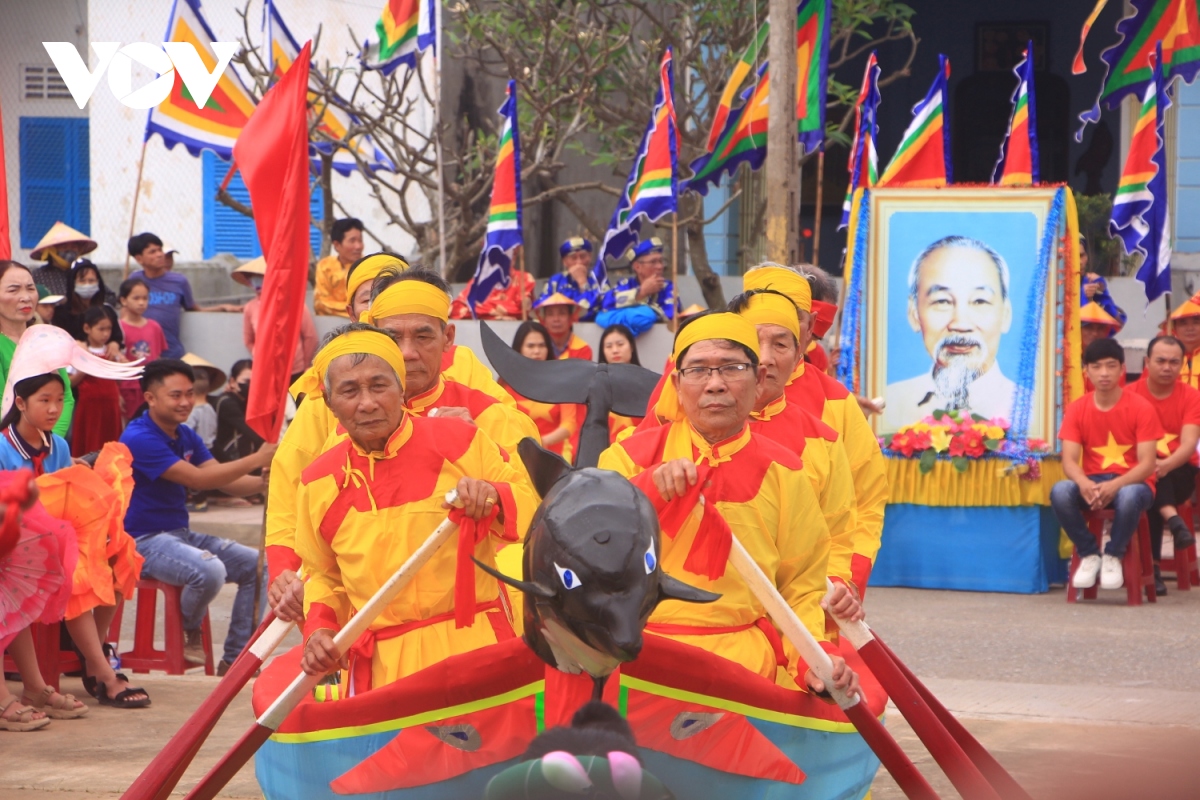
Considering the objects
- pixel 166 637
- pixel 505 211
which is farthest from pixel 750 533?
pixel 505 211

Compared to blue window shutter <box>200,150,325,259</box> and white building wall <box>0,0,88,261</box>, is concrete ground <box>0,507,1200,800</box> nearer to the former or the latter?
blue window shutter <box>200,150,325,259</box>

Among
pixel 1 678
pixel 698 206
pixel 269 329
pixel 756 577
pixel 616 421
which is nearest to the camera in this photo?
pixel 756 577

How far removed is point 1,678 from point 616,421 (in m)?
3.20

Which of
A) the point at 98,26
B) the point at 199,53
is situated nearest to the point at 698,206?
the point at 199,53

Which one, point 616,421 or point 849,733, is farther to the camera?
point 616,421

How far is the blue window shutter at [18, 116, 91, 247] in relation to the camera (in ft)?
57.6

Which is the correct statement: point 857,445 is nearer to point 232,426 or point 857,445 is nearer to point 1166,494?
point 1166,494

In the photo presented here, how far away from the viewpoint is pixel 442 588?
4.29 meters

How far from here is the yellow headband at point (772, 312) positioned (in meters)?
5.04

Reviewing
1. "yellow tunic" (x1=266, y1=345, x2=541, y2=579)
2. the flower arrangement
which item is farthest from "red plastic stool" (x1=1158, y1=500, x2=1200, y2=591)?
"yellow tunic" (x1=266, y1=345, x2=541, y2=579)

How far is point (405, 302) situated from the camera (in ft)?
16.5

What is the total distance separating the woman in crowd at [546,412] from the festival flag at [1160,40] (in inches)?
184

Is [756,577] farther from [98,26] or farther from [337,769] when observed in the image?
[98,26]

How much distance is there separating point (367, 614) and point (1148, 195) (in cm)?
904
